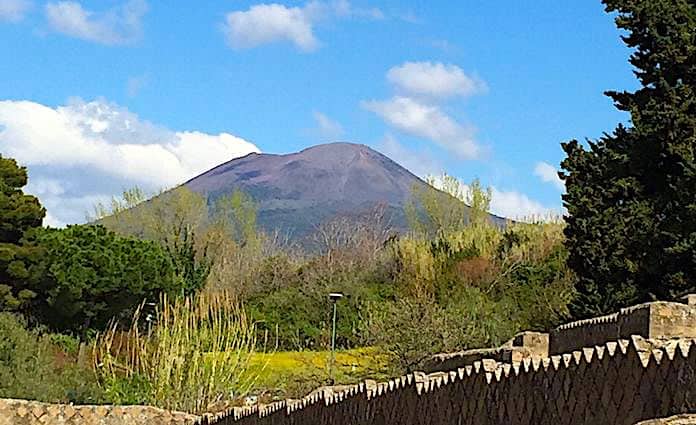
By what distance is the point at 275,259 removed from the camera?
5562 cm

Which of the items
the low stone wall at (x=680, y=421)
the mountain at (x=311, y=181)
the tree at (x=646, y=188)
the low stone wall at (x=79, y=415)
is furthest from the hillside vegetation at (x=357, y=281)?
the mountain at (x=311, y=181)

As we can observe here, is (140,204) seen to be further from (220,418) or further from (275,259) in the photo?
(220,418)

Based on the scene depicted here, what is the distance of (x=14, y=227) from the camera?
4219 cm

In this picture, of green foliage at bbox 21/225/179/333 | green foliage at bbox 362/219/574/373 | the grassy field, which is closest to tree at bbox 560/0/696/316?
green foliage at bbox 362/219/574/373

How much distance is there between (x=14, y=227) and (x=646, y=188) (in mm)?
24797

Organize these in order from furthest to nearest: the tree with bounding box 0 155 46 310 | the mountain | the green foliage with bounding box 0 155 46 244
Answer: the mountain
the green foliage with bounding box 0 155 46 244
the tree with bounding box 0 155 46 310

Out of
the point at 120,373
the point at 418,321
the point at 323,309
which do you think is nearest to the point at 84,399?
the point at 120,373

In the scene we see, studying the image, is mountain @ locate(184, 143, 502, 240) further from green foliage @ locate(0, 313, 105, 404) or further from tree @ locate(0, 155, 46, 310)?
green foliage @ locate(0, 313, 105, 404)

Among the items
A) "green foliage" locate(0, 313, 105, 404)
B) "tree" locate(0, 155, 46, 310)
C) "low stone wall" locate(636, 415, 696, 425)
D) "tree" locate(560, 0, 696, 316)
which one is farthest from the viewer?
"tree" locate(0, 155, 46, 310)

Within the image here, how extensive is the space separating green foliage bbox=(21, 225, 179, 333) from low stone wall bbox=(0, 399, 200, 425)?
680 inches

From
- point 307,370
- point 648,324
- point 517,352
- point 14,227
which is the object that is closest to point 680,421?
point 648,324

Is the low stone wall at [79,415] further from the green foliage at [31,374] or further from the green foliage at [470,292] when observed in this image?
the green foliage at [470,292]

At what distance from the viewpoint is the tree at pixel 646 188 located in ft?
68.1

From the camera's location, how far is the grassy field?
3287 cm
